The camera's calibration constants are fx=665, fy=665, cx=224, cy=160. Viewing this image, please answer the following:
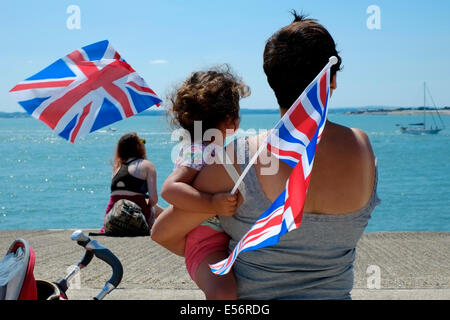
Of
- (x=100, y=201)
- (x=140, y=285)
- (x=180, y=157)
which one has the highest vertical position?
(x=180, y=157)

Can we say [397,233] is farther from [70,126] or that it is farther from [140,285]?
[70,126]

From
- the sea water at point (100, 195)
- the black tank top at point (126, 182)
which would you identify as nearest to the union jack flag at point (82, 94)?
the sea water at point (100, 195)

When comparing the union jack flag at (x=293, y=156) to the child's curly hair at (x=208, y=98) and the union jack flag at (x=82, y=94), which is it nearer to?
the child's curly hair at (x=208, y=98)

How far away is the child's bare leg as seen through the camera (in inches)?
92.8

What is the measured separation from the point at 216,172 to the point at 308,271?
475 mm

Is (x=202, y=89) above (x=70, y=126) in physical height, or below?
above

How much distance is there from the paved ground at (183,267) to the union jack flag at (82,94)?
5.52ft

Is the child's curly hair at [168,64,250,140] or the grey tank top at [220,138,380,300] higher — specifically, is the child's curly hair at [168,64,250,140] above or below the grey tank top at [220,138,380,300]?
above

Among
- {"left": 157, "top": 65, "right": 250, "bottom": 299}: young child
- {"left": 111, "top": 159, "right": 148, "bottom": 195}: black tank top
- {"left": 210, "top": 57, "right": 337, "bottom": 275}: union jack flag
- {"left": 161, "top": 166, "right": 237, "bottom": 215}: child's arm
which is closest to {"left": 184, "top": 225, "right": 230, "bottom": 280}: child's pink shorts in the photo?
{"left": 157, "top": 65, "right": 250, "bottom": 299}: young child

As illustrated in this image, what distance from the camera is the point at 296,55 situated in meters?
2.22

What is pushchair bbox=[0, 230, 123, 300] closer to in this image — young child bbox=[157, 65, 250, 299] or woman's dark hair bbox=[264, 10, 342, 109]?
young child bbox=[157, 65, 250, 299]

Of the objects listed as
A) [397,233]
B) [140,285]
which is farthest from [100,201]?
[140,285]

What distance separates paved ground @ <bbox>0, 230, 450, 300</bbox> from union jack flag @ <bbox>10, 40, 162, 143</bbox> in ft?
5.52

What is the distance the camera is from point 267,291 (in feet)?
7.67
